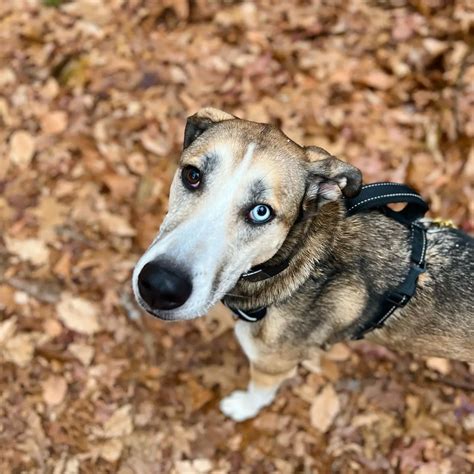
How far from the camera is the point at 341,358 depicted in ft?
16.0

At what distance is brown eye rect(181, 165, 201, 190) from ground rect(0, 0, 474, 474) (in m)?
2.11

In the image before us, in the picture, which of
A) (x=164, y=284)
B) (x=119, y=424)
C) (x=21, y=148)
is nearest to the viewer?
(x=164, y=284)

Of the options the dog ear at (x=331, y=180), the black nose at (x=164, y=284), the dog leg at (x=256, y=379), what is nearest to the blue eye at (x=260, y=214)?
the dog ear at (x=331, y=180)

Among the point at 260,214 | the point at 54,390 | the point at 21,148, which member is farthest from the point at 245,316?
the point at 21,148

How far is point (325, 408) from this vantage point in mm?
4688

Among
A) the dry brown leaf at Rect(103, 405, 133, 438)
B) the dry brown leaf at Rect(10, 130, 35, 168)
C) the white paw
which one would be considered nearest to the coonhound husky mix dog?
the white paw

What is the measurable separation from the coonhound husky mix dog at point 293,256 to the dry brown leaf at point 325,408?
0.92 metres

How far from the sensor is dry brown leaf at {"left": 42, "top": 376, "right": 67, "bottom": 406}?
454cm

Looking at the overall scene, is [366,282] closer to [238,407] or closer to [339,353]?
[339,353]

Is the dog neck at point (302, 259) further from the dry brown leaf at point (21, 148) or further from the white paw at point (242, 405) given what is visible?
the dry brown leaf at point (21, 148)

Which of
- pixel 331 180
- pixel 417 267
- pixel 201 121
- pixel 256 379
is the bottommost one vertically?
pixel 256 379

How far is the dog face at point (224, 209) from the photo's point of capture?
2785mm

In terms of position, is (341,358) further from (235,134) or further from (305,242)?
(235,134)

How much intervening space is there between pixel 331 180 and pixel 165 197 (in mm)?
2601
